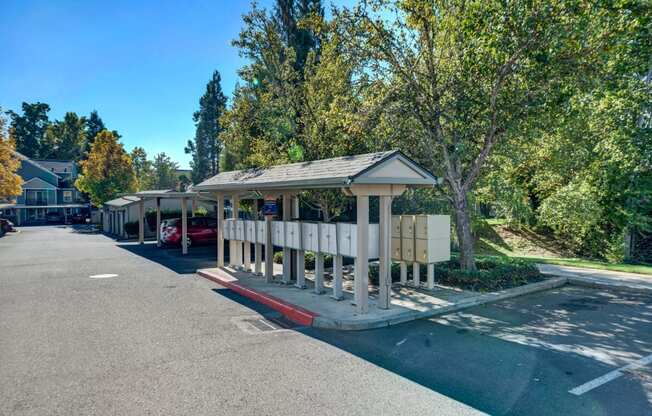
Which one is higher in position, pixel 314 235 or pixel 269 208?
pixel 269 208

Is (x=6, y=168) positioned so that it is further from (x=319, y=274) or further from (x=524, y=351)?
(x=524, y=351)

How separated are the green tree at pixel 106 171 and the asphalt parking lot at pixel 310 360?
33.2 metres

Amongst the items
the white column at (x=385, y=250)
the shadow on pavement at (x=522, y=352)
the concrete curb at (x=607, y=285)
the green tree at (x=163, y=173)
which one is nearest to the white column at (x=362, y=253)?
the white column at (x=385, y=250)

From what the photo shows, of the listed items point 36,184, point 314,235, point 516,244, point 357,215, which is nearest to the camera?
point 357,215

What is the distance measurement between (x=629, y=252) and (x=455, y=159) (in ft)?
36.9

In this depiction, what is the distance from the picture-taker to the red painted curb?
24.3ft

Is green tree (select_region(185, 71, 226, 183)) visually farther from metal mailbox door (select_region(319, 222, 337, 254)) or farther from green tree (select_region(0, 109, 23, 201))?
metal mailbox door (select_region(319, 222, 337, 254))

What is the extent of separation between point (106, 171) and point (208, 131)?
42.4ft

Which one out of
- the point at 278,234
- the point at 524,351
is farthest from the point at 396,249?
the point at 524,351

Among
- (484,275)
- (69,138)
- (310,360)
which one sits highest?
(69,138)

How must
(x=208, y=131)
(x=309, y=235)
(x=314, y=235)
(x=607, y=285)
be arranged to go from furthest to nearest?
(x=208, y=131) → (x=607, y=285) → (x=309, y=235) → (x=314, y=235)

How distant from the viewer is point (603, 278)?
10.8m

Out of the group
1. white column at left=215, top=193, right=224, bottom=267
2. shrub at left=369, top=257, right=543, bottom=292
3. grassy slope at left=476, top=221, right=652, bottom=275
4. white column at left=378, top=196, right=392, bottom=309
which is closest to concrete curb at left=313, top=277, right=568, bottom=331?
shrub at left=369, top=257, right=543, bottom=292

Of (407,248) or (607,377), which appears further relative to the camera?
(407,248)
